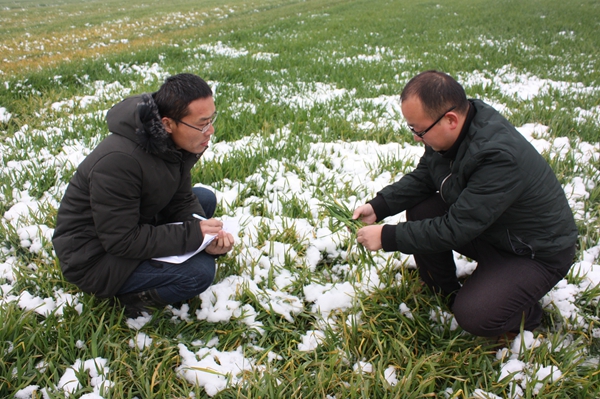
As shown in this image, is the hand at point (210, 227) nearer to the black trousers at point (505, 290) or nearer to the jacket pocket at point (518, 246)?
the black trousers at point (505, 290)

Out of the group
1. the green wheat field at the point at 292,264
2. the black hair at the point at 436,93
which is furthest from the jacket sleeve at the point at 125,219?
the black hair at the point at 436,93

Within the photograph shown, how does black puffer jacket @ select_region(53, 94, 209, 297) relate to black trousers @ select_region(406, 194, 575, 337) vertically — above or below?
above

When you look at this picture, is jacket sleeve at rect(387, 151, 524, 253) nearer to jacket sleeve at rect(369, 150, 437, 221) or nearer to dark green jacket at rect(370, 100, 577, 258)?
dark green jacket at rect(370, 100, 577, 258)

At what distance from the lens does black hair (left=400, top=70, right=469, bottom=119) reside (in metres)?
1.60

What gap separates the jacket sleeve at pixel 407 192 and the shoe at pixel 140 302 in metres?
1.26

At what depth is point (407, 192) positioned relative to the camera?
212 cm

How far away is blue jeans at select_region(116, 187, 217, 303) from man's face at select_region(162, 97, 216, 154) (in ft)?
1.98

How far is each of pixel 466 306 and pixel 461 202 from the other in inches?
18.5

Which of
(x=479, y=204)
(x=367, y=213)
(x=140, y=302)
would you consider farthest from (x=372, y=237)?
(x=140, y=302)

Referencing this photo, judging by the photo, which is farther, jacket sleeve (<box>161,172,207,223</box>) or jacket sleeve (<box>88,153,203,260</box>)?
jacket sleeve (<box>161,172,207,223</box>)

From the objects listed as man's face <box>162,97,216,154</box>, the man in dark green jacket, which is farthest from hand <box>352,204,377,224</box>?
man's face <box>162,97,216,154</box>

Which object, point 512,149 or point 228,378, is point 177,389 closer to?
point 228,378

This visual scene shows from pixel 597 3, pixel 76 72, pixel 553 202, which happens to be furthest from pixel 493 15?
pixel 553 202

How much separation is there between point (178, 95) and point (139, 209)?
595mm
